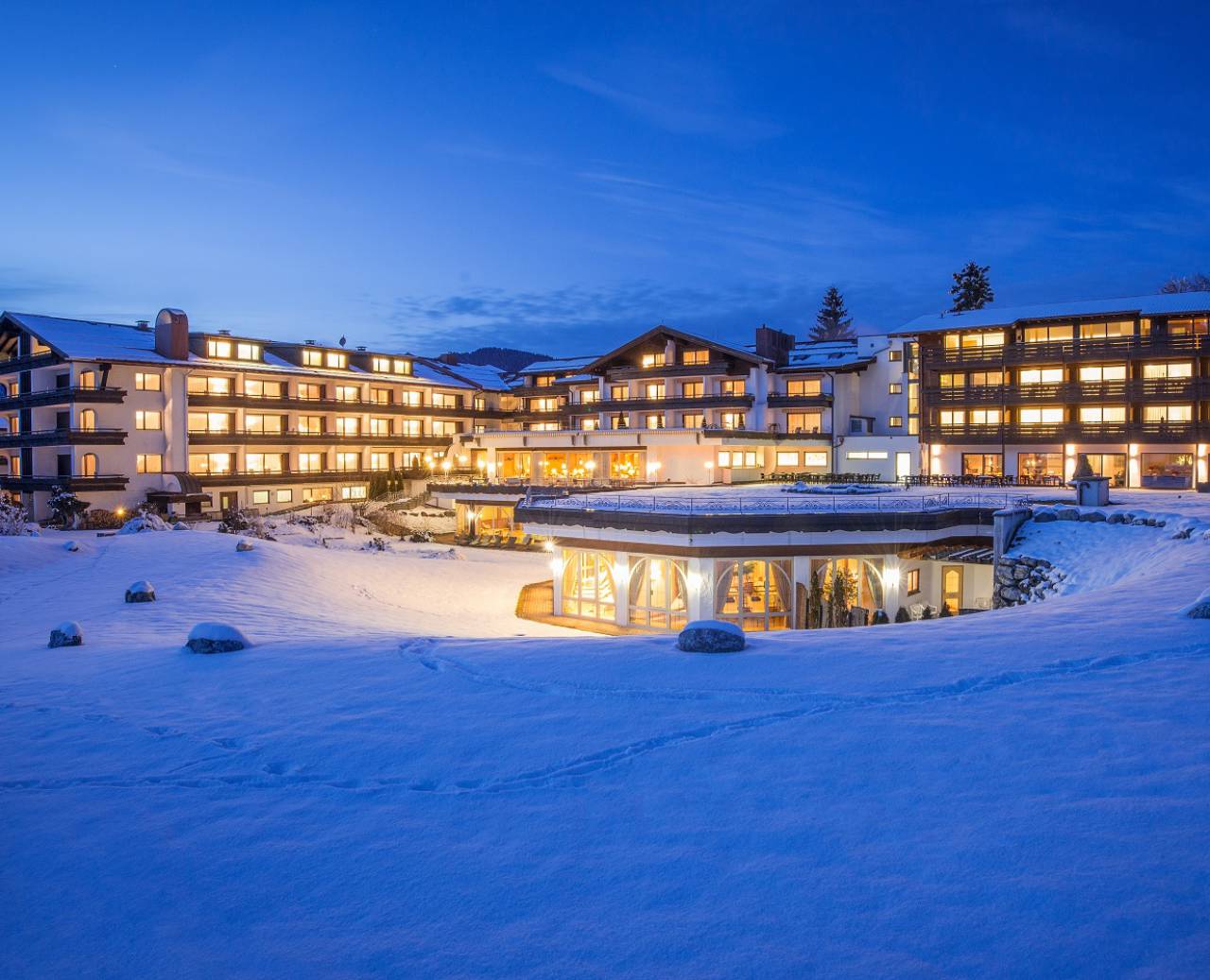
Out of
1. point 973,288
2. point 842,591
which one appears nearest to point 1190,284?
point 973,288

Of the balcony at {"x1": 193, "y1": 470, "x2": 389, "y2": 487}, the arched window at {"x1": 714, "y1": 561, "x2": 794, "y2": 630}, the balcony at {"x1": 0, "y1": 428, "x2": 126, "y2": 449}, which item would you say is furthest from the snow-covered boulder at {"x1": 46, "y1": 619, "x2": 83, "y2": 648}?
the balcony at {"x1": 193, "y1": 470, "x2": 389, "y2": 487}

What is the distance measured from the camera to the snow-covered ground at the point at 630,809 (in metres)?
5.11

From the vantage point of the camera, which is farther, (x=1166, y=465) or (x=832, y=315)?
(x=832, y=315)

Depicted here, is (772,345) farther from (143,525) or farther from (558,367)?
(143,525)

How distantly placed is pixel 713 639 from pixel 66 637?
38.9 feet

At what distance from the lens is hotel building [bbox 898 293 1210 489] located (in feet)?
152

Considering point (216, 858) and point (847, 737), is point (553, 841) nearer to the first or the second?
point (216, 858)

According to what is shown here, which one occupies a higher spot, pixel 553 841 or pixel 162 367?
pixel 162 367

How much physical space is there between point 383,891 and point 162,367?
53.6 meters

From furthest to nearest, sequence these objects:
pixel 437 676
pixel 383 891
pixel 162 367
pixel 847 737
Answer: pixel 162 367, pixel 437 676, pixel 847 737, pixel 383 891

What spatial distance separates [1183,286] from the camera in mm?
68000

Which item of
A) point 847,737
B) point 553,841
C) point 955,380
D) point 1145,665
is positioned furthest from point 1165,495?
point 553,841

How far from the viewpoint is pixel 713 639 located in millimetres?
11945

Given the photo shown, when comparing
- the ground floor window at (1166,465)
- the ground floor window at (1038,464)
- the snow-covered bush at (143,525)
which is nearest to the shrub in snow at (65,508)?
the snow-covered bush at (143,525)
